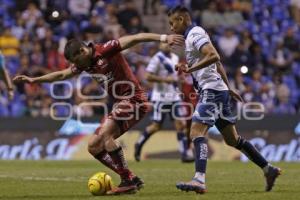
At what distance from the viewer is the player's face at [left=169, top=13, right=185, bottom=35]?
10703 millimetres

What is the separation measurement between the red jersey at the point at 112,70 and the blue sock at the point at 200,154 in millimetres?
1124

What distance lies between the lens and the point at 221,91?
10891 millimetres

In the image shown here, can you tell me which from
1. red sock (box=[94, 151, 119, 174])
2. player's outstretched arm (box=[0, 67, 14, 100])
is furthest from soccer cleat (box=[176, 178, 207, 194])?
player's outstretched arm (box=[0, 67, 14, 100])

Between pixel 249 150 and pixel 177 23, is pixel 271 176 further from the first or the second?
pixel 177 23

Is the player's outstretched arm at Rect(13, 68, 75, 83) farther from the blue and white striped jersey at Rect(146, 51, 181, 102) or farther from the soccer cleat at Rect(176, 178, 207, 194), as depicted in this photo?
the blue and white striped jersey at Rect(146, 51, 181, 102)

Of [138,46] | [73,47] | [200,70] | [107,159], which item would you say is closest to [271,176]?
[200,70]

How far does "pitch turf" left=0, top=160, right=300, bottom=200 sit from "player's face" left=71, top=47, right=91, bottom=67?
5.30 ft

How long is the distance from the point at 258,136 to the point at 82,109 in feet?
13.9

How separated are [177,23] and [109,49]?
91 centimetres

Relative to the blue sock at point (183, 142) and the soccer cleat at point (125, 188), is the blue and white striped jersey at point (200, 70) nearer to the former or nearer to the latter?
the soccer cleat at point (125, 188)

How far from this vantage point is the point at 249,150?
36.4ft

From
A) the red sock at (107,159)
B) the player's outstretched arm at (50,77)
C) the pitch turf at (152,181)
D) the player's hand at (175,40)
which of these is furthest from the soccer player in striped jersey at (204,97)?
the player's outstretched arm at (50,77)

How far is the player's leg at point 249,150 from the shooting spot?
10.9 metres

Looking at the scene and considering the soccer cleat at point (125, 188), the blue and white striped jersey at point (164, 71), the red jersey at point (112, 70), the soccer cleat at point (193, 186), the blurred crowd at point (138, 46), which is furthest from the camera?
the blurred crowd at point (138, 46)
